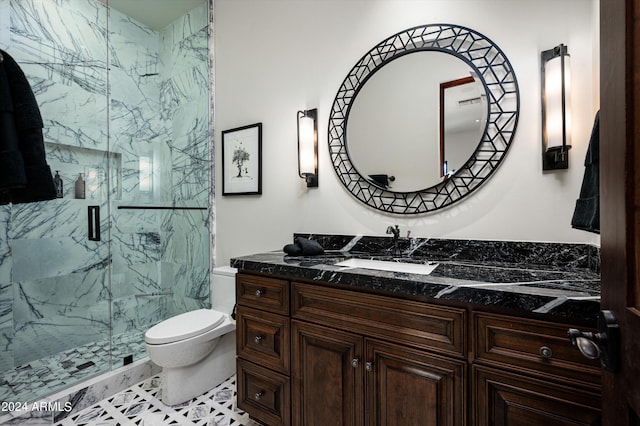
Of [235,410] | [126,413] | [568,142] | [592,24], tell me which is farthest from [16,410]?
[592,24]

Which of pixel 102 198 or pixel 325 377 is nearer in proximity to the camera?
pixel 325 377

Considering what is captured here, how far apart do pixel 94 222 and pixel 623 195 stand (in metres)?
3.09

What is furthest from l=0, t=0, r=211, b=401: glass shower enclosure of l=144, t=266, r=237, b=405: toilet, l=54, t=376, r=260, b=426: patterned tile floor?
l=144, t=266, r=237, b=405: toilet

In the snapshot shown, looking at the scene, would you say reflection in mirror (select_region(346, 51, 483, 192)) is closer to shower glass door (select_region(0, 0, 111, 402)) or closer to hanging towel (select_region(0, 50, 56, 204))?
hanging towel (select_region(0, 50, 56, 204))

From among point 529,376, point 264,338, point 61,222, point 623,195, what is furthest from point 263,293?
point 61,222

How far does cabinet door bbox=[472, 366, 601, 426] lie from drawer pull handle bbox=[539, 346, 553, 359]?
0.08 metres

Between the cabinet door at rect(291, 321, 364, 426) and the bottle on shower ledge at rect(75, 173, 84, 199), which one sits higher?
the bottle on shower ledge at rect(75, 173, 84, 199)

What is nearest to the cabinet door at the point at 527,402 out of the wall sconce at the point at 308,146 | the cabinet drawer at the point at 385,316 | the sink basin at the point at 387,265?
the cabinet drawer at the point at 385,316

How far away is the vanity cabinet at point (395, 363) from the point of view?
0.90 metres

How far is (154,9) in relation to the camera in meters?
2.75

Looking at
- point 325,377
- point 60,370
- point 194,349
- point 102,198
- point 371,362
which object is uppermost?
point 102,198

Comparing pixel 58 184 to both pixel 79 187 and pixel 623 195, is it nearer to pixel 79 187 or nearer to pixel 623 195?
pixel 79 187

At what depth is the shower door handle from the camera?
96.6 inches

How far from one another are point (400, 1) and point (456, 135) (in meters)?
0.86
